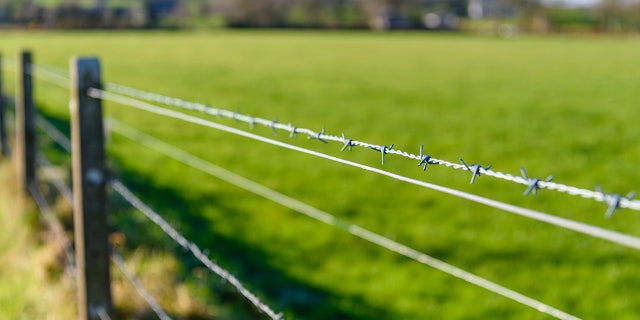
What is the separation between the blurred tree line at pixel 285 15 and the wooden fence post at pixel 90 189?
71.2m

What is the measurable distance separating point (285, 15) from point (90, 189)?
92522 millimetres

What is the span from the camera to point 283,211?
667 cm

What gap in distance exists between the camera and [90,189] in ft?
11.4

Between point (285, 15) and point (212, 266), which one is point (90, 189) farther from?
point (285, 15)

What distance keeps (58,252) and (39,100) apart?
10287mm

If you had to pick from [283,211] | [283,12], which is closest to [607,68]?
[283,211]

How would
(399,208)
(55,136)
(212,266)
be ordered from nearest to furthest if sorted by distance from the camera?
(212,266)
(399,208)
(55,136)

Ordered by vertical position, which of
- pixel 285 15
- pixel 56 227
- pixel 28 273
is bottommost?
pixel 28 273

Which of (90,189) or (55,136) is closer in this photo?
(90,189)

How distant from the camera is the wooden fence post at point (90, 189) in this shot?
3443mm

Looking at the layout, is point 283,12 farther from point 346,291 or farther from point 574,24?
point 346,291

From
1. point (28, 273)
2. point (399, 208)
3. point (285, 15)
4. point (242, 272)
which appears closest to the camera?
point (28, 273)

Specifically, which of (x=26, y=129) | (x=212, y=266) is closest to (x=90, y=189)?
(x=212, y=266)

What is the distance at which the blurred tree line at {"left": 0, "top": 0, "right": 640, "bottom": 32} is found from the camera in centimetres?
7425
